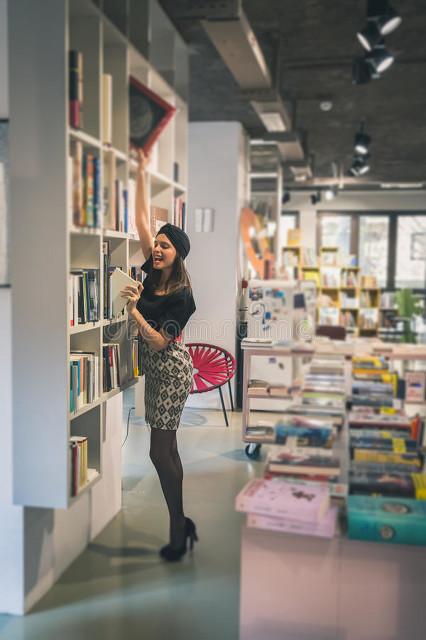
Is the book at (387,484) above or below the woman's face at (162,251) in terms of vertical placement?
below

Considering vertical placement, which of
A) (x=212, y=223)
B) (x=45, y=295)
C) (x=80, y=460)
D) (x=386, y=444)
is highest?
(x=212, y=223)

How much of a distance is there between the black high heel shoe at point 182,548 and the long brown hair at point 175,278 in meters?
1.16

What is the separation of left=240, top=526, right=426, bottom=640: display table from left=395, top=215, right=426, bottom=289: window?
443 inches

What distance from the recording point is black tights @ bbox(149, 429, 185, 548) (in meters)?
3.10

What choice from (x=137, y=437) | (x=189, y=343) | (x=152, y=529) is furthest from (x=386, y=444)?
(x=137, y=437)

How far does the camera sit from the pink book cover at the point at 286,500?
86.4 inches

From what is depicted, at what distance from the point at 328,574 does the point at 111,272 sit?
1424 mm

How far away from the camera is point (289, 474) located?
237 centimetres

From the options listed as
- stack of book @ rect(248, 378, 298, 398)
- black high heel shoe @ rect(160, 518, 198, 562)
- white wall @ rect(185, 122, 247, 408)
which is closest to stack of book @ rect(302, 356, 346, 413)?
stack of book @ rect(248, 378, 298, 398)

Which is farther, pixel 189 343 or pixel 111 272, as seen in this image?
pixel 189 343

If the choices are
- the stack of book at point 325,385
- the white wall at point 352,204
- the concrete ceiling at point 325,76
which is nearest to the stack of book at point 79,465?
the stack of book at point 325,385

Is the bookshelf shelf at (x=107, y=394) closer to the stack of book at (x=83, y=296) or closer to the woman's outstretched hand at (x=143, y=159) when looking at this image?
the stack of book at (x=83, y=296)

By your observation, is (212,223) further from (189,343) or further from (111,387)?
(111,387)

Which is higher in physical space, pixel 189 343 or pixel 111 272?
pixel 111 272
